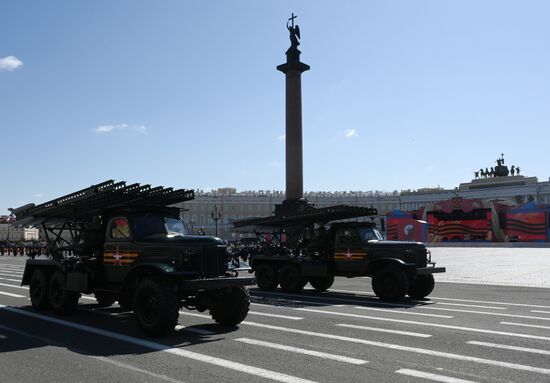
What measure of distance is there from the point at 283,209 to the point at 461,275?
41.7 feet

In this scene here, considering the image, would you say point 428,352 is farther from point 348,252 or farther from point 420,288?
point 348,252

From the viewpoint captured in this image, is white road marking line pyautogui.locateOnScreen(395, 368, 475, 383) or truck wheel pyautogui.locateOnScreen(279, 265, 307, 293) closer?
white road marking line pyautogui.locateOnScreen(395, 368, 475, 383)

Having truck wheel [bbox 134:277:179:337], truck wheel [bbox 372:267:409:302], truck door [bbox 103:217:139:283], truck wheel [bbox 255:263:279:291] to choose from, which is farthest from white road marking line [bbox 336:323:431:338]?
truck wheel [bbox 255:263:279:291]

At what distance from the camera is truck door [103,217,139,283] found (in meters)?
10.4

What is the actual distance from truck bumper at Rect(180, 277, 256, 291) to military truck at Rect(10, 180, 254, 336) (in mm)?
16

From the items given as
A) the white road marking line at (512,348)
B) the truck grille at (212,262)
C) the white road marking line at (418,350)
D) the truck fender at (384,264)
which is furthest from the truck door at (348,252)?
the white road marking line at (512,348)

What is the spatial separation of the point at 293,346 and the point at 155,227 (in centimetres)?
382

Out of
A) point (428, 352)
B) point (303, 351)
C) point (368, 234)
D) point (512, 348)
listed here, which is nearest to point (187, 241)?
point (303, 351)

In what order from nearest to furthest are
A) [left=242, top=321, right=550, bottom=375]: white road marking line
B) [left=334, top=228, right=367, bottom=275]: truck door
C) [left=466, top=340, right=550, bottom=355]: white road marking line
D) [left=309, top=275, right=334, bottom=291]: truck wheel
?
[left=242, top=321, right=550, bottom=375]: white road marking line → [left=466, top=340, right=550, bottom=355]: white road marking line → [left=334, top=228, right=367, bottom=275]: truck door → [left=309, top=275, right=334, bottom=291]: truck wheel

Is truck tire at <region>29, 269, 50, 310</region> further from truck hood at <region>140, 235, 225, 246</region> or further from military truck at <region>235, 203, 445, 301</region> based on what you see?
military truck at <region>235, 203, 445, 301</region>

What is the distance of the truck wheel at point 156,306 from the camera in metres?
8.91

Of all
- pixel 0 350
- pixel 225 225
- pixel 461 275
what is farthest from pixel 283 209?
pixel 225 225

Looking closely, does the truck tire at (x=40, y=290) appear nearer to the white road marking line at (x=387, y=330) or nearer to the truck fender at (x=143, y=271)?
the truck fender at (x=143, y=271)

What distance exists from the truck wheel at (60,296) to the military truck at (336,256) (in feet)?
25.7
